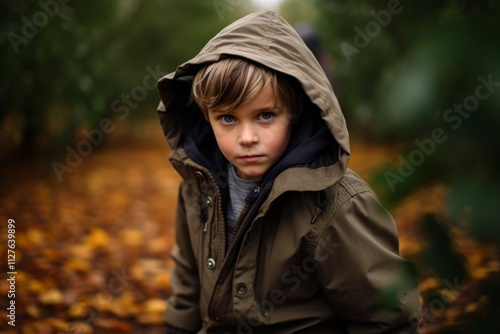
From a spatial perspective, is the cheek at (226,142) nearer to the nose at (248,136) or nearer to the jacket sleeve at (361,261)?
the nose at (248,136)

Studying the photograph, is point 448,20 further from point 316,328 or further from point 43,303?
point 43,303

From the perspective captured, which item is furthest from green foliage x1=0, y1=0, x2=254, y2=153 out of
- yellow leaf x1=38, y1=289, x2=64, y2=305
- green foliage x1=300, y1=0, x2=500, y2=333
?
green foliage x1=300, y1=0, x2=500, y2=333

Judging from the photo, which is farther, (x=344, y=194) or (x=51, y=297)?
(x=51, y=297)

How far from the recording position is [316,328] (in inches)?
64.1

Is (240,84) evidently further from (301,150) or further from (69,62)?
(69,62)

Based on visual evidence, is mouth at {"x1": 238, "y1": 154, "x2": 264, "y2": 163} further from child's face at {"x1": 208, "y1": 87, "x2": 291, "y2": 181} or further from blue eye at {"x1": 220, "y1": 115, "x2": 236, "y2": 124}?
blue eye at {"x1": 220, "y1": 115, "x2": 236, "y2": 124}

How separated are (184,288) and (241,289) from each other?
521 millimetres

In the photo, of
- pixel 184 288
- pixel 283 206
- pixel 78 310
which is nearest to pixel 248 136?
pixel 283 206

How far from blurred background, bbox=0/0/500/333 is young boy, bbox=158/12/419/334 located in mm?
256

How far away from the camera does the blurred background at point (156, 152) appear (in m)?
0.53

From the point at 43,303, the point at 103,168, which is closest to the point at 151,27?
the point at 103,168

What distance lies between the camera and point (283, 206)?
1.61 meters

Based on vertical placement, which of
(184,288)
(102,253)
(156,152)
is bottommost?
(156,152)

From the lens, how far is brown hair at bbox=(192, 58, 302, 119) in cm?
149
